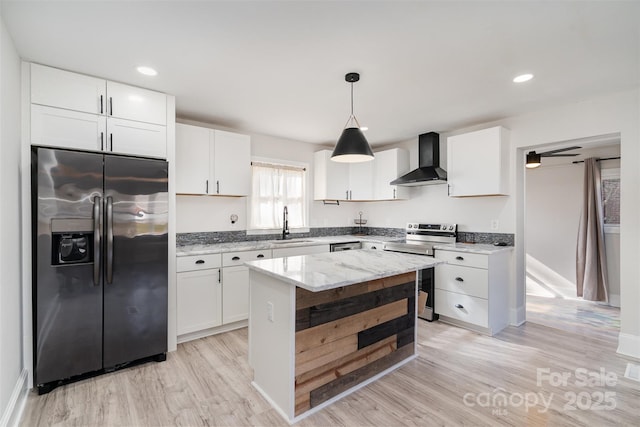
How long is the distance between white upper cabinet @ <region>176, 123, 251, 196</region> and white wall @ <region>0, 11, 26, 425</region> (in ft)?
4.50

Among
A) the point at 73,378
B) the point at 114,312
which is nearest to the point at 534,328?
the point at 114,312

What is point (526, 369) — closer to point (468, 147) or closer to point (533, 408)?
point (533, 408)

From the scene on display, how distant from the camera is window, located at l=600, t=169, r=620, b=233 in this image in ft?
14.3

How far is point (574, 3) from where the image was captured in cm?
168

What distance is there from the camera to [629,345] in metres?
2.83

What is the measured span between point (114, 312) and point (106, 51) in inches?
78.6

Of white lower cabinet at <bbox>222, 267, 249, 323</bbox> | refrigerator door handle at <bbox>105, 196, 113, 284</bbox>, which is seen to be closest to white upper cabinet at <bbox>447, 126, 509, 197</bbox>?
white lower cabinet at <bbox>222, 267, 249, 323</bbox>

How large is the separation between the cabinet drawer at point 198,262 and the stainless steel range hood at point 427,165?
2.67m

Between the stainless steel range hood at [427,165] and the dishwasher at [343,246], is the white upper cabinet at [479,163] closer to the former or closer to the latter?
the stainless steel range hood at [427,165]

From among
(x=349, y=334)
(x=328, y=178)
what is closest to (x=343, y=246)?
(x=328, y=178)

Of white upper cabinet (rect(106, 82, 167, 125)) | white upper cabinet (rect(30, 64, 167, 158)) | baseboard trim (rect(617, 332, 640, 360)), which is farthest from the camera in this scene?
baseboard trim (rect(617, 332, 640, 360))

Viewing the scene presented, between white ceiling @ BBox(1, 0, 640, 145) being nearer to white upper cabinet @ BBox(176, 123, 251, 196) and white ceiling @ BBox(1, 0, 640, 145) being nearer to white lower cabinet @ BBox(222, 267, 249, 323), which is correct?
white upper cabinet @ BBox(176, 123, 251, 196)

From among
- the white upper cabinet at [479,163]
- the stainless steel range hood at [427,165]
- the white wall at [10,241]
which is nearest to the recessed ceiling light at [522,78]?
the white upper cabinet at [479,163]

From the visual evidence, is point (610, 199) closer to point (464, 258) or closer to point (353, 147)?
point (464, 258)
